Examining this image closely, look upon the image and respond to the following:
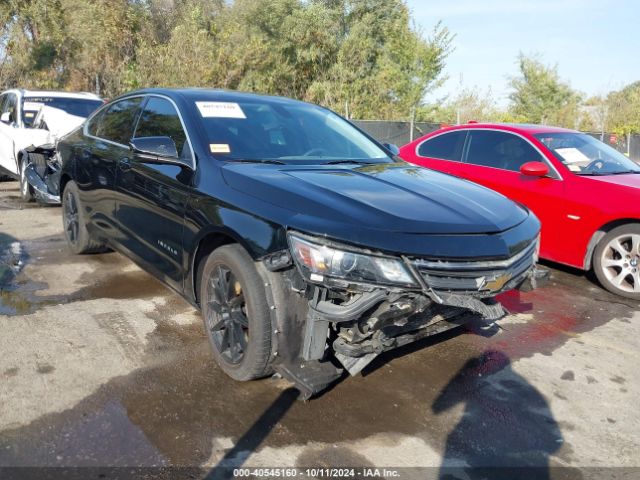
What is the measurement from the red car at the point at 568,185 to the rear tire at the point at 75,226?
406 cm

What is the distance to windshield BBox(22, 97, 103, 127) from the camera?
876cm

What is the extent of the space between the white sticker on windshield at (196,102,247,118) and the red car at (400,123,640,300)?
3216 millimetres

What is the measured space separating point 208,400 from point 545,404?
1945 millimetres

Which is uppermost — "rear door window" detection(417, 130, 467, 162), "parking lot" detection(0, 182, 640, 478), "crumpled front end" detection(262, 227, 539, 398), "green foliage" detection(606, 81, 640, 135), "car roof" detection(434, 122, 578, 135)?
"green foliage" detection(606, 81, 640, 135)

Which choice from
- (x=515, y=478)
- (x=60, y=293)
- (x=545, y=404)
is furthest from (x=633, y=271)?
(x=60, y=293)

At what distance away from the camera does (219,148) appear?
3.55m

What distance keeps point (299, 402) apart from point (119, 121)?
3003mm

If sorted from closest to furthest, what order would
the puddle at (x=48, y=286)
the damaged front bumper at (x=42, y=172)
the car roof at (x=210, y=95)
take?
the car roof at (x=210, y=95)
the puddle at (x=48, y=286)
the damaged front bumper at (x=42, y=172)

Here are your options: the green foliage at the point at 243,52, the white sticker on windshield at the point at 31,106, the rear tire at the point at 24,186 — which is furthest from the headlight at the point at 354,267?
the green foliage at the point at 243,52

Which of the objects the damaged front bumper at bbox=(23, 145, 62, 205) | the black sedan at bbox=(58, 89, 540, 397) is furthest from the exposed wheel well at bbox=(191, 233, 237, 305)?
the damaged front bumper at bbox=(23, 145, 62, 205)

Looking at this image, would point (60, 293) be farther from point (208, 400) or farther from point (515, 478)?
point (515, 478)

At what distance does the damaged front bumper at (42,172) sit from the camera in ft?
24.2

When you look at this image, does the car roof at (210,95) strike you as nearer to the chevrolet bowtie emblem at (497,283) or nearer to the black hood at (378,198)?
the black hood at (378,198)

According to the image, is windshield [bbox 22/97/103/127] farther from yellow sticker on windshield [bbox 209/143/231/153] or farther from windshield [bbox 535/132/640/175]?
windshield [bbox 535/132/640/175]
